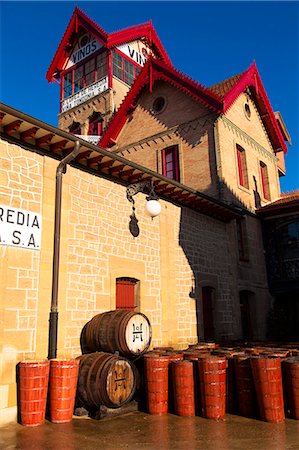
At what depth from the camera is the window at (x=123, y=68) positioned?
23.8 m

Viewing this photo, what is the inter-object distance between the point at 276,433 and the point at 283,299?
10.4 m

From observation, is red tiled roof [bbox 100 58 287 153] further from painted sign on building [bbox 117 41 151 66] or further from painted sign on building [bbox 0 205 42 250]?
painted sign on building [bbox 117 41 151 66]

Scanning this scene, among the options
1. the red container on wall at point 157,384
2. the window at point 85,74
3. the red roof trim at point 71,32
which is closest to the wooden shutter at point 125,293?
the red container on wall at point 157,384

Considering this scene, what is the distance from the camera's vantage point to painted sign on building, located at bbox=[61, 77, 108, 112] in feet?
76.9

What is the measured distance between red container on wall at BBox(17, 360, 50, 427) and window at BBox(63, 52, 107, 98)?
69.1ft

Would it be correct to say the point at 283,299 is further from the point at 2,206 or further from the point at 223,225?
the point at 2,206

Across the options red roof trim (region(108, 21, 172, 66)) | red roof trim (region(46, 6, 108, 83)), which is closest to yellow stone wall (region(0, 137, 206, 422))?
red roof trim (region(108, 21, 172, 66))

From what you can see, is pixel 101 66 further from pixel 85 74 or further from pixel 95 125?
pixel 95 125

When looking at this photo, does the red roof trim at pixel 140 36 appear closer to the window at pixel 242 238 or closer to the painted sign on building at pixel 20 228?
the window at pixel 242 238

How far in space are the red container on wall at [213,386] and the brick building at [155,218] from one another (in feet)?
7.94

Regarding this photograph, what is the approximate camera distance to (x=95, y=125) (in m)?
23.8

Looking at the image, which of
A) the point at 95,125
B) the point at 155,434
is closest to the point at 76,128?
the point at 95,125

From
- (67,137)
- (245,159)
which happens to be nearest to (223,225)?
(245,159)

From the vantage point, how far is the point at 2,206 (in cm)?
645
